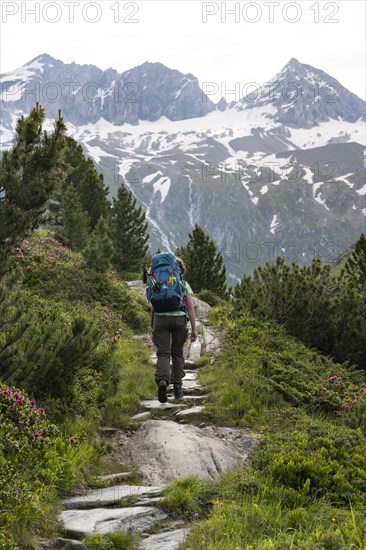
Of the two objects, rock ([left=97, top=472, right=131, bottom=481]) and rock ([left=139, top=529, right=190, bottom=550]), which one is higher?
rock ([left=139, top=529, right=190, bottom=550])

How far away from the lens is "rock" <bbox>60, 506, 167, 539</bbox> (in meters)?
4.54

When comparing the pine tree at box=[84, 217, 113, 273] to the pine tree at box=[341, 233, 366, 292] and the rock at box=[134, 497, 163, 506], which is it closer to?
the pine tree at box=[341, 233, 366, 292]

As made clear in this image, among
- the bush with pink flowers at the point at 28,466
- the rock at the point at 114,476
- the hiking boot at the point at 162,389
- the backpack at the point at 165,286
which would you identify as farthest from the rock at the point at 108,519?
the backpack at the point at 165,286

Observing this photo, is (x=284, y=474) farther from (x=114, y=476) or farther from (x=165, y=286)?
(x=165, y=286)

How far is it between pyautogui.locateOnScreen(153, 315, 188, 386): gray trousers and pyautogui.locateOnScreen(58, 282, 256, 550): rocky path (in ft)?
2.29

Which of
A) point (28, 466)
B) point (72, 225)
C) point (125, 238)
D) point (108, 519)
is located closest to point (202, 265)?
point (125, 238)

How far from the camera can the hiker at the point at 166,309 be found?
8.55 m

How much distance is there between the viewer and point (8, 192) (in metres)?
8.68

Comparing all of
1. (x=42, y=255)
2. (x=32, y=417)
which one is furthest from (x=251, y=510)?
(x=42, y=255)

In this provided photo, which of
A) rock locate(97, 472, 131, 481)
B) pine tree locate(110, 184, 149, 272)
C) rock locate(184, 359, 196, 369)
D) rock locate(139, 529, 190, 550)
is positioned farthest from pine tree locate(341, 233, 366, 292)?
pine tree locate(110, 184, 149, 272)

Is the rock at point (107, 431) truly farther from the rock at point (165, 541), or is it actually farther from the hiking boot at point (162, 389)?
the rock at point (165, 541)

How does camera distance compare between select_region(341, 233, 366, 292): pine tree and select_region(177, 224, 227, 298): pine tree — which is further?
select_region(177, 224, 227, 298): pine tree

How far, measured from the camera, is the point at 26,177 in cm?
884

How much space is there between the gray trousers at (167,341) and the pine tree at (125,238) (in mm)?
29104
